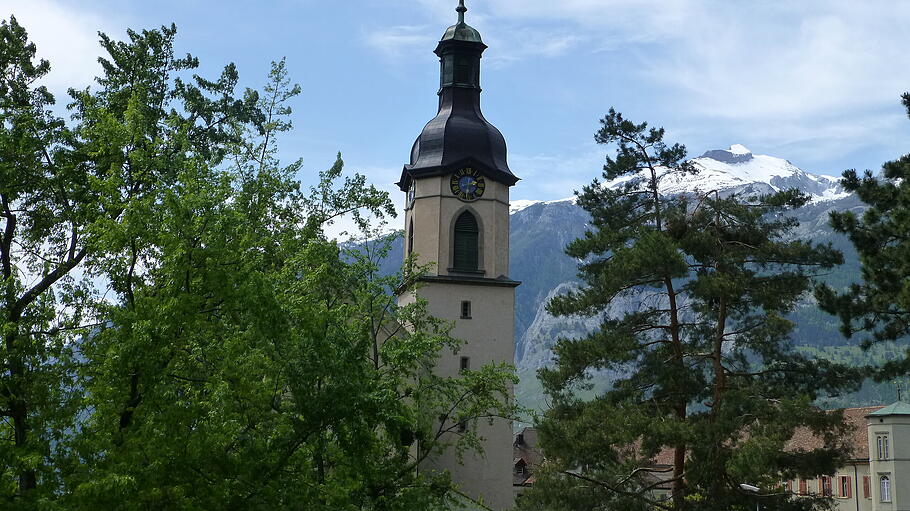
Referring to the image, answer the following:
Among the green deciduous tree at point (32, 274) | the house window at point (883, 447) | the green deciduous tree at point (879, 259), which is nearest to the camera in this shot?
the green deciduous tree at point (32, 274)

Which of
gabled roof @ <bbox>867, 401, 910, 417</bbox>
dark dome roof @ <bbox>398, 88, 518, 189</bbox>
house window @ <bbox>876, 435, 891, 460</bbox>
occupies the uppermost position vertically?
dark dome roof @ <bbox>398, 88, 518, 189</bbox>

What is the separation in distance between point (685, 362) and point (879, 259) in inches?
292

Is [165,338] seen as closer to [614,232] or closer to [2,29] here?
[2,29]

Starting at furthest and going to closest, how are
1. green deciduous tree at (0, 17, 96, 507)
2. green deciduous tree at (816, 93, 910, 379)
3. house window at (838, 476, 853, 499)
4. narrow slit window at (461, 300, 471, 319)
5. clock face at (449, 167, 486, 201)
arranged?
house window at (838, 476, 853, 499)
clock face at (449, 167, 486, 201)
narrow slit window at (461, 300, 471, 319)
green deciduous tree at (816, 93, 910, 379)
green deciduous tree at (0, 17, 96, 507)

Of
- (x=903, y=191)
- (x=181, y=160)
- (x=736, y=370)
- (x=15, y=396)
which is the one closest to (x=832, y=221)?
(x=903, y=191)

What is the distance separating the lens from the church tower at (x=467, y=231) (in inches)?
1427

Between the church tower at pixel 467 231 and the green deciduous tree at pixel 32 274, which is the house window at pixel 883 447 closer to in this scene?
the church tower at pixel 467 231

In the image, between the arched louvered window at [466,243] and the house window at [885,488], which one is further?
the house window at [885,488]

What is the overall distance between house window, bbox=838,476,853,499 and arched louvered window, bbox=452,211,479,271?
123 feet

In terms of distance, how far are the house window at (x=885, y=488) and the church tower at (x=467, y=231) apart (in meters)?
34.0

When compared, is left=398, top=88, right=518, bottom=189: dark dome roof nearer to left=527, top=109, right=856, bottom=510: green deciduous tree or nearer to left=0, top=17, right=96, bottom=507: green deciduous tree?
left=527, top=109, right=856, bottom=510: green deciduous tree

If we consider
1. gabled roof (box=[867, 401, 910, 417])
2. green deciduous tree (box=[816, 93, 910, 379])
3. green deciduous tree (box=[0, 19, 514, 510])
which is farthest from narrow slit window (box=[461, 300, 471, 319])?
gabled roof (box=[867, 401, 910, 417])

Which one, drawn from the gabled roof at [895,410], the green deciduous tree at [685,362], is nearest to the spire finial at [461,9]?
the green deciduous tree at [685,362]

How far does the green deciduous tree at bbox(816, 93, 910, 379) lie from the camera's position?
2309cm
